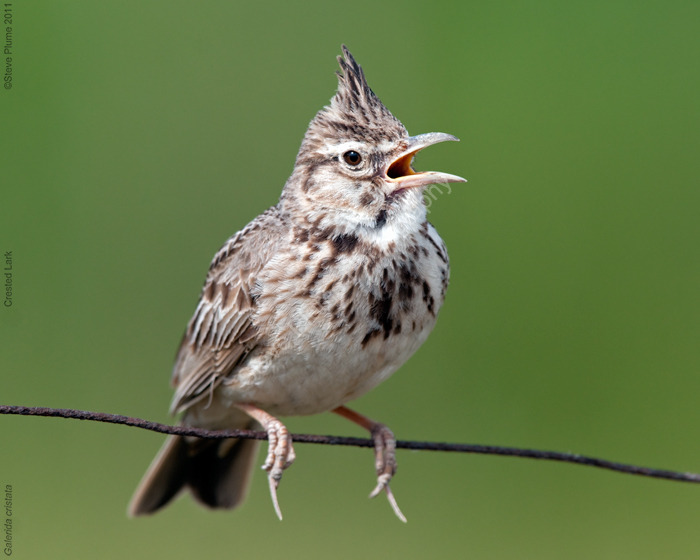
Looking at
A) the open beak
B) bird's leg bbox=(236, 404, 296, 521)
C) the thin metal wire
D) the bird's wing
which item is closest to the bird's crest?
the open beak

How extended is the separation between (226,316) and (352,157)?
1.02 meters

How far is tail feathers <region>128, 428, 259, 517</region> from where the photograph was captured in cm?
622

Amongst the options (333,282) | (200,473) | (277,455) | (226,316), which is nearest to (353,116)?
(333,282)

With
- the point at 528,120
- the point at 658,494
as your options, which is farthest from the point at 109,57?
the point at 658,494

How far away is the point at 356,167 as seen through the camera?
518cm

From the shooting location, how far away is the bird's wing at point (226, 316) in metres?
5.24

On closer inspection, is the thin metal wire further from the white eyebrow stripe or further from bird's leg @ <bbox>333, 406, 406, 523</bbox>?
the white eyebrow stripe

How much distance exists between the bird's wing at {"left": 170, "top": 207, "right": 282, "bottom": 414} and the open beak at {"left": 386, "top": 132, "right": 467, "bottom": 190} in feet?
2.17

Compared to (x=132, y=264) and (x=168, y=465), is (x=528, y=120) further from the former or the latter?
(x=168, y=465)

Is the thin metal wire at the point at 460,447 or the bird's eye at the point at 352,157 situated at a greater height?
the bird's eye at the point at 352,157

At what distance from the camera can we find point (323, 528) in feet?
26.3

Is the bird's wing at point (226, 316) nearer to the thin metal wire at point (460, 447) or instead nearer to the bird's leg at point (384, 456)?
the bird's leg at point (384, 456)

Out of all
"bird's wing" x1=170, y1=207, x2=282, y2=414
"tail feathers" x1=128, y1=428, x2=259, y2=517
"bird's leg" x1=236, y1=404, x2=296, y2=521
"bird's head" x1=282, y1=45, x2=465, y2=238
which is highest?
"bird's head" x1=282, y1=45, x2=465, y2=238

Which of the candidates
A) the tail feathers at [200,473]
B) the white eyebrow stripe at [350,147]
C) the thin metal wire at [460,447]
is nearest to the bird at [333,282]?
the white eyebrow stripe at [350,147]
